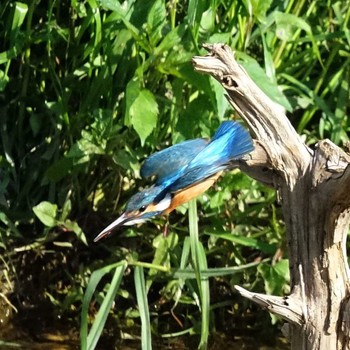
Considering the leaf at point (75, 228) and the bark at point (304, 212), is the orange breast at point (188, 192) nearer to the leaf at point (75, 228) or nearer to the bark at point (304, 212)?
the bark at point (304, 212)

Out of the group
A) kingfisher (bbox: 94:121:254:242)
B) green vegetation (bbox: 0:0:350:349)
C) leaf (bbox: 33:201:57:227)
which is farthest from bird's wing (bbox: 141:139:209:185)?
leaf (bbox: 33:201:57:227)

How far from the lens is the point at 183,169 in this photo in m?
1.61

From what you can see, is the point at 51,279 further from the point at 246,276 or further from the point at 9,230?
the point at 246,276

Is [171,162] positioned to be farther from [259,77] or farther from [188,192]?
[259,77]

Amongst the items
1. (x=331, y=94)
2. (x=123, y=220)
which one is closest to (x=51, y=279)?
(x=331, y=94)

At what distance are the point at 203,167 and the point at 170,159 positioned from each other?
2.3 inches

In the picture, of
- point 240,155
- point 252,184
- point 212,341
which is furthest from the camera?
point 212,341

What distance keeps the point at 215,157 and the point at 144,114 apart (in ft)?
1.89

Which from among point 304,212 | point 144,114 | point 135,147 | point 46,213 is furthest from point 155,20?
point 304,212

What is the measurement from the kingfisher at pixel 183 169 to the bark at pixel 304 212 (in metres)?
0.04

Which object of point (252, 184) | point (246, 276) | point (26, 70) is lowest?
point (246, 276)

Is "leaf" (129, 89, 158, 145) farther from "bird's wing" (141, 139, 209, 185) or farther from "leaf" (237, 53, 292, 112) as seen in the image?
"bird's wing" (141, 139, 209, 185)

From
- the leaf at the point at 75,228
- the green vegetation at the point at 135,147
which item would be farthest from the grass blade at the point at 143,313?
the leaf at the point at 75,228

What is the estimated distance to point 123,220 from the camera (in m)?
1.61
